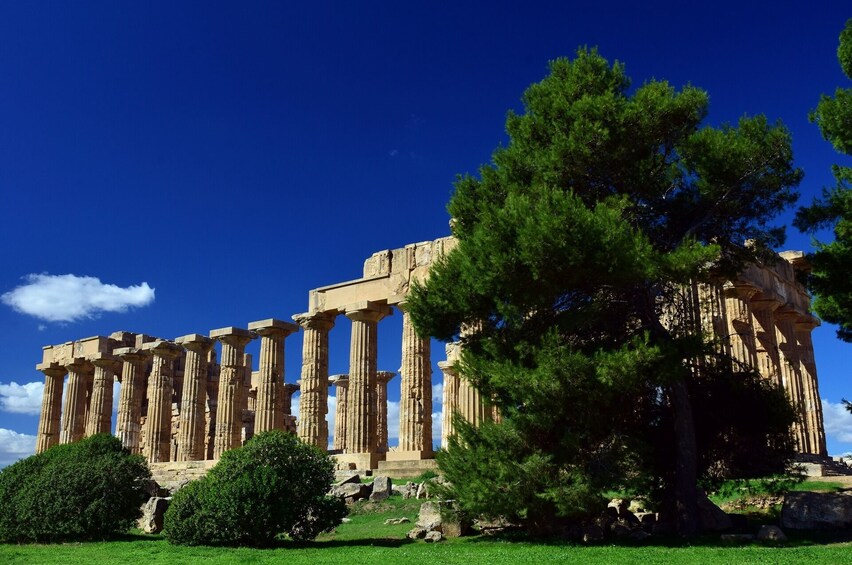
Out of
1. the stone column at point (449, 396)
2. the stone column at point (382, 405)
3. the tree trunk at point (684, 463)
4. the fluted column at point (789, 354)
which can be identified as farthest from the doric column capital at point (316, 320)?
the tree trunk at point (684, 463)

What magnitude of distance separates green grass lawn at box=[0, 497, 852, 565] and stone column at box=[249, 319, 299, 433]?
15.7m

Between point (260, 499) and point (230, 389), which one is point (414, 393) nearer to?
point (230, 389)

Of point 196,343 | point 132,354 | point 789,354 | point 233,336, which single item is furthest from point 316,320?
point 789,354

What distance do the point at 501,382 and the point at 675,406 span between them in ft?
12.9

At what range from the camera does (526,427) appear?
17.0m

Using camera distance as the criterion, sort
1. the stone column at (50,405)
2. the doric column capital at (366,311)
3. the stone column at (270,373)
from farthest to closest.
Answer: the stone column at (50,405)
the stone column at (270,373)
the doric column capital at (366,311)

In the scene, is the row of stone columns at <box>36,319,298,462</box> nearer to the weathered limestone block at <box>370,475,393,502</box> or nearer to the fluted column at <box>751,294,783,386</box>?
the weathered limestone block at <box>370,475,393,502</box>

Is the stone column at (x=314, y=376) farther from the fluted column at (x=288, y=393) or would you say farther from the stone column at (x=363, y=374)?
the fluted column at (x=288, y=393)

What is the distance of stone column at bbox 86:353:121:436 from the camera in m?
43.7

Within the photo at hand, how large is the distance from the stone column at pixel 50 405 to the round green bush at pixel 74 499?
90.4 feet

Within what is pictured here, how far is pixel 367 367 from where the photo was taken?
32.8 meters

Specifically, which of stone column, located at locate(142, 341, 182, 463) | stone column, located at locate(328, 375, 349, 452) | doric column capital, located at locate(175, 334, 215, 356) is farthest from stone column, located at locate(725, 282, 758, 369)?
stone column, located at locate(142, 341, 182, 463)

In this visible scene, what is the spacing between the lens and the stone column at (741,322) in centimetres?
2819

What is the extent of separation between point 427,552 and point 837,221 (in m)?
11.7
